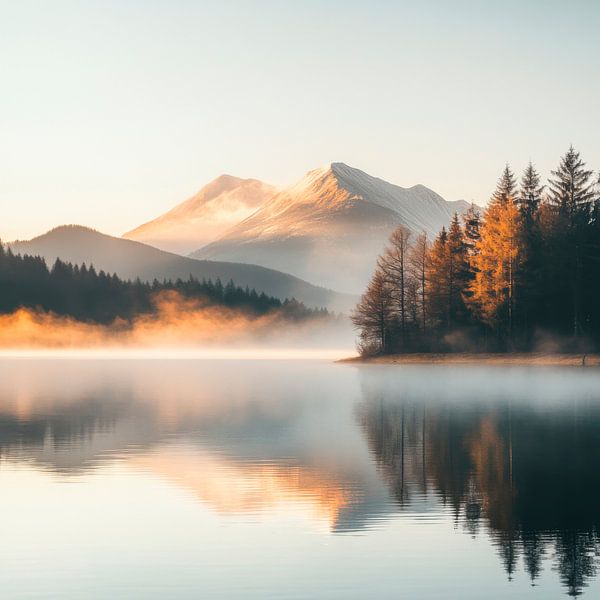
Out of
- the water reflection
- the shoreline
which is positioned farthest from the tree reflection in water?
the shoreline

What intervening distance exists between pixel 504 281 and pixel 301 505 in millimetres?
84497

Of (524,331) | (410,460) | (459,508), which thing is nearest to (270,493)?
(459,508)

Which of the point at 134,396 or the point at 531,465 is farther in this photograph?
the point at 134,396

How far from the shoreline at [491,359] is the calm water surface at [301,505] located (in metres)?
52.3

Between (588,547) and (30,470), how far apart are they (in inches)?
647

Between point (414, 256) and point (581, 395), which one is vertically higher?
point (414, 256)

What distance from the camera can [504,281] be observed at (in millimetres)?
107312

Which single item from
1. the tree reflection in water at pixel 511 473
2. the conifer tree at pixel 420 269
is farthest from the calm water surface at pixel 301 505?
the conifer tree at pixel 420 269

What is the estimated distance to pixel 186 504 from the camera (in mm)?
25562

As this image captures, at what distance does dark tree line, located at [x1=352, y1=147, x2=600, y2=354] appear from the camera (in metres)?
106

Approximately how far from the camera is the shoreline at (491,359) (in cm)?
10356

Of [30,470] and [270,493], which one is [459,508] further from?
[30,470]

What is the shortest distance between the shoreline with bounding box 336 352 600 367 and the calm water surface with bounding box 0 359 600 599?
52279 mm

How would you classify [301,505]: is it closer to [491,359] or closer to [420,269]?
[491,359]
